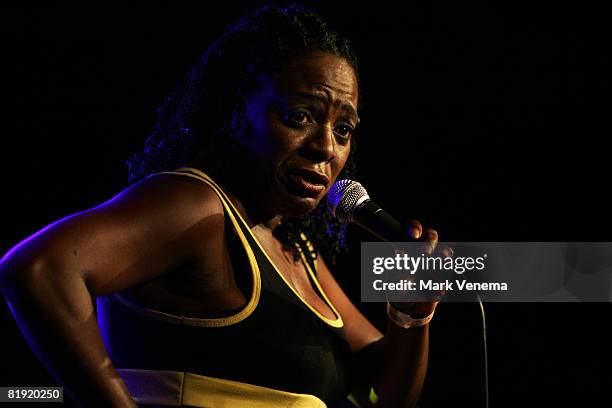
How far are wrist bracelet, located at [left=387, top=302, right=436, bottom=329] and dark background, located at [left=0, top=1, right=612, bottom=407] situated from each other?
0.90 m

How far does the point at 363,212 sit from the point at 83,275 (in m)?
0.71

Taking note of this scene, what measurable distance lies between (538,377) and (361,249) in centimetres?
100

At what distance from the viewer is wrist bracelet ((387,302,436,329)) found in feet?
5.73

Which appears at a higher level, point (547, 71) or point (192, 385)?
point (547, 71)

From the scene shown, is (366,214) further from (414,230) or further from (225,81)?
(225,81)

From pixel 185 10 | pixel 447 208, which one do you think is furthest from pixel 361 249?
pixel 185 10

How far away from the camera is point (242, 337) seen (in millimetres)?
1283

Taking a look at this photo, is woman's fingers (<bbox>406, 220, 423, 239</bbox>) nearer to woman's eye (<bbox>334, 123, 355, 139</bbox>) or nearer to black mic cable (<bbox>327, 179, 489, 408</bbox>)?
black mic cable (<bbox>327, 179, 489, 408</bbox>)

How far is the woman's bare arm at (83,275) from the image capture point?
3.36 feet

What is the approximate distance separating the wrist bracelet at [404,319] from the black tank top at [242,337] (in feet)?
1.16

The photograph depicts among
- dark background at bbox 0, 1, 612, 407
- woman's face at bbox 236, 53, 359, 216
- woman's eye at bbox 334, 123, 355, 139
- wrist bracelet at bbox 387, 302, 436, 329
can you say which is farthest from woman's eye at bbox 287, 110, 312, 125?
dark background at bbox 0, 1, 612, 407

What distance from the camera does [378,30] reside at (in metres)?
2.87

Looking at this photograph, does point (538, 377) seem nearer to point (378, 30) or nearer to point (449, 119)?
point (449, 119)

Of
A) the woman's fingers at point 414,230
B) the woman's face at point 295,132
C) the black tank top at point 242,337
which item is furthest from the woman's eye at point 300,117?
the woman's fingers at point 414,230
